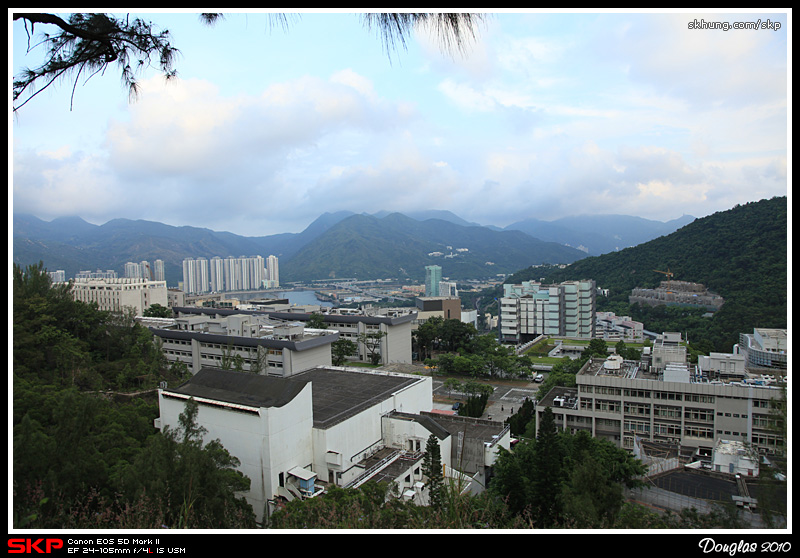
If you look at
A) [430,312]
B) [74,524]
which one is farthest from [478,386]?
[430,312]

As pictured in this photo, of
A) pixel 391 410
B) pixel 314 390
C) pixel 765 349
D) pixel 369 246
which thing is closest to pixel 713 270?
pixel 765 349

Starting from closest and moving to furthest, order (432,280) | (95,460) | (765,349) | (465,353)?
(95,460) < (765,349) < (465,353) < (432,280)

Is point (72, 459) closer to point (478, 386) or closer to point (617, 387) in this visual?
point (617, 387)

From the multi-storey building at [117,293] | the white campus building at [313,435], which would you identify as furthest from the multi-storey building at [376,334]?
the multi-storey building at [117,293]

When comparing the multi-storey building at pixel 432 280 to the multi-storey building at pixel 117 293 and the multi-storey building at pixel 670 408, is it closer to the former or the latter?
the multi-storey building at pixel 117 293
